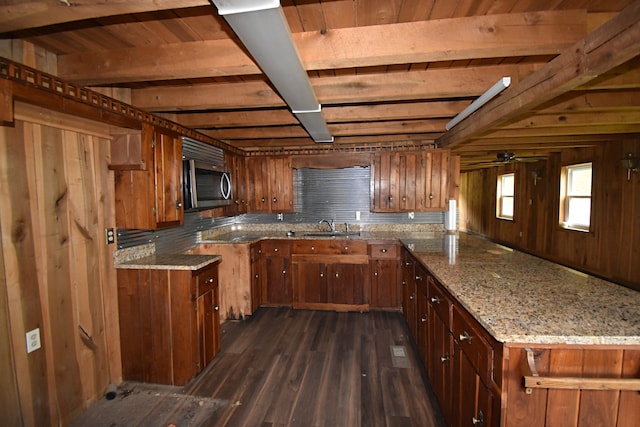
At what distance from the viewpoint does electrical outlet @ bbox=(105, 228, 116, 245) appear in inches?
88.0

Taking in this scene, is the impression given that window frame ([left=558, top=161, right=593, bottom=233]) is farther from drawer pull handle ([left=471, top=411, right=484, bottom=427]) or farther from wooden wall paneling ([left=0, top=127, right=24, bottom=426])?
wooden wall paneling ([left=0, top=127, right=24, bottom=426])

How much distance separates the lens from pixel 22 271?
65.1 inches

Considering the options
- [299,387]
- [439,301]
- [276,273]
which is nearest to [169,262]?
[299,387]

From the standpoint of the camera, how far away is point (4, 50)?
150cm

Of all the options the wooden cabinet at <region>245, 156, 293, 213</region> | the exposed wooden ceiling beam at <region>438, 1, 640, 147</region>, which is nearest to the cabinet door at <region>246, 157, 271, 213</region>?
the wooden cabinet at <region>245, 156, 293, 213</region>

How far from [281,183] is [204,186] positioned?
142 cm

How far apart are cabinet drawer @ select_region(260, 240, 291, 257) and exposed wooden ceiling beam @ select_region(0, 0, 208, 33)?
297 centimetres

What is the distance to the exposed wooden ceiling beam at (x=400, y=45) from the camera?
138 centimetres

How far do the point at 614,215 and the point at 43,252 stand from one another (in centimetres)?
646

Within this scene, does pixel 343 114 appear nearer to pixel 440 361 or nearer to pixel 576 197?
pixel 440 361

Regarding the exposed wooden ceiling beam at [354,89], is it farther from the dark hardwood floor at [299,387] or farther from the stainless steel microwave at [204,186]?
the dark hardwood floor at [299,387]

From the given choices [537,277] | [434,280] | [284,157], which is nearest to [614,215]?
[537,277]

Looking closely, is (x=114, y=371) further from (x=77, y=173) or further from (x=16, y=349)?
(x=77, y=173)

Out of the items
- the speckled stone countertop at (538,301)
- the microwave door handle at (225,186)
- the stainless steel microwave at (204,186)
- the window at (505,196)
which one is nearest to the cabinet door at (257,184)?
the stainless steel microwave at (204,186)
